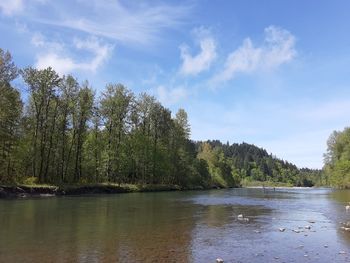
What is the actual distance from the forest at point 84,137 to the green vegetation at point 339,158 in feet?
160

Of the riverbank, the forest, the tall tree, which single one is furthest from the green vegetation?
the tall tree

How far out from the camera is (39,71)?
70.9 metres

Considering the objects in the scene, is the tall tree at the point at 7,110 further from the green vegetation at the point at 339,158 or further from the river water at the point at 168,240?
the green vegetation at the point at 339,158

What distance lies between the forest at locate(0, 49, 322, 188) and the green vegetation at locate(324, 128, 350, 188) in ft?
160

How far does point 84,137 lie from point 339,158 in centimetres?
10472

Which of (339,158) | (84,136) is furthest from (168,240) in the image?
(339,158)

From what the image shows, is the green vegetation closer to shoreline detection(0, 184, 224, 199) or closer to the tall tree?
shoreline detection(0, 184, 224, 199)

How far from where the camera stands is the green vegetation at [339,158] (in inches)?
5244

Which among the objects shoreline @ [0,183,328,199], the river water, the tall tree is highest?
the tall tree

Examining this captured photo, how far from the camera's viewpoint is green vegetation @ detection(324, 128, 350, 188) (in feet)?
437

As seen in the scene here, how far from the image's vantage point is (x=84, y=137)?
8806 centimetres

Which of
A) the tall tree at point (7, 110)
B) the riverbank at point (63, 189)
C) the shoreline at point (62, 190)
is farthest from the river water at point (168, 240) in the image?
the tall tree at point (7, 110)

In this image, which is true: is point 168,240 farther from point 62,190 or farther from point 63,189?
point 63,189

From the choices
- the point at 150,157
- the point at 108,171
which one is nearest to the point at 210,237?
the point at 108,171
